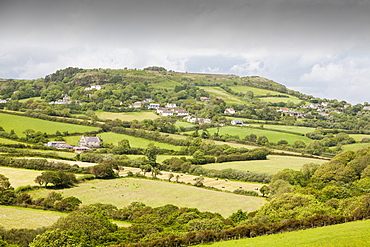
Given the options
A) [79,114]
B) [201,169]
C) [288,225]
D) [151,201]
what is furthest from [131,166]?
[79,114]

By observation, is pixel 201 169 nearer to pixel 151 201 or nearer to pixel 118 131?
pixel 151 201

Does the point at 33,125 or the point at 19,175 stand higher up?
the point at 33,125

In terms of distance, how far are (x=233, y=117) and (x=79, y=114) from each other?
60.6 meters

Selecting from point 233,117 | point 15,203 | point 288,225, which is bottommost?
point 15,203

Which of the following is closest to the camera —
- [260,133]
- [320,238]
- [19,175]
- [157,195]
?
[320,238]

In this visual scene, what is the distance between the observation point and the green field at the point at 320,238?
2366cm

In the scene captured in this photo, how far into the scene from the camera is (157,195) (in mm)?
53438

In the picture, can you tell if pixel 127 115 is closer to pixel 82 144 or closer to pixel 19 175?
pixel 82 144

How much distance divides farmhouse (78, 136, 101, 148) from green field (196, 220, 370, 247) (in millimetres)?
67183

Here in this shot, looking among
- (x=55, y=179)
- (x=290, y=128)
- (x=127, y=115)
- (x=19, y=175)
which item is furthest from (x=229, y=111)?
(x=55, y=179)

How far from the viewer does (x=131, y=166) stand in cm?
7475

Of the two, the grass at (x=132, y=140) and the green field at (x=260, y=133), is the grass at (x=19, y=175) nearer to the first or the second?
the grass at (x=132, y=140)

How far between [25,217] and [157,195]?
1967cm

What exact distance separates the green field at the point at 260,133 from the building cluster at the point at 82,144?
38.5 m
